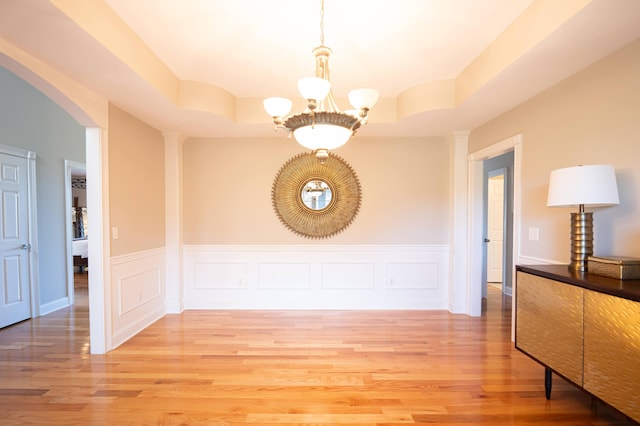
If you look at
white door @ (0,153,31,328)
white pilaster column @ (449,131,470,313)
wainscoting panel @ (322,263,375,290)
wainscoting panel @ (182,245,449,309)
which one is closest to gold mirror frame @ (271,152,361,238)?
wainscoting panel @ (182,245,449,309)

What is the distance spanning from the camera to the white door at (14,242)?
3.55 metres

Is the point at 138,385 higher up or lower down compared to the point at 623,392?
lower down

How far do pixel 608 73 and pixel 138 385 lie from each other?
4.11m

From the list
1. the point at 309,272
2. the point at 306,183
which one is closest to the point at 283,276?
the point at 309,272

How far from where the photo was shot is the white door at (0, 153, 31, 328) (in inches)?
140

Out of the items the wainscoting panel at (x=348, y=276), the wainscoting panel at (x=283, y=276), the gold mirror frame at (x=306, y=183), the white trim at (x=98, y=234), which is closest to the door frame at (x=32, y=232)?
the white trim at (x=98, y=234)

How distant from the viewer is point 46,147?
4.09 m

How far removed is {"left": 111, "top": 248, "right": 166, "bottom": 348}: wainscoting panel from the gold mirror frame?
1718 mm

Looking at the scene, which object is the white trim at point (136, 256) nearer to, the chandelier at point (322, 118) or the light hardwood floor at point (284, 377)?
the light hardwood floor at point (284, 377)

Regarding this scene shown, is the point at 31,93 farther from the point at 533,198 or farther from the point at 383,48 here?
the point at 533,198

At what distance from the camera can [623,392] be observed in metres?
1.53

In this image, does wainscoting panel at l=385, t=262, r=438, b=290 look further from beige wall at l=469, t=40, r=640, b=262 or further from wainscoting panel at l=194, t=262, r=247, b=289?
wainscoting panel at l=194, t=262, r=247, b=289

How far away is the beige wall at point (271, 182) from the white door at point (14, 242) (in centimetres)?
190

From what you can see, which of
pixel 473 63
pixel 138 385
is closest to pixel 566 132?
pixel 473 63
